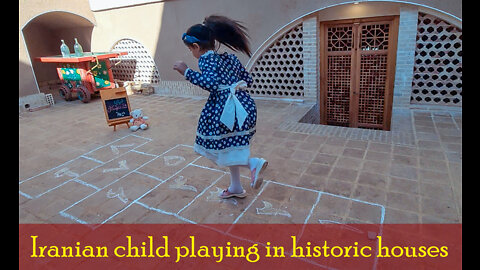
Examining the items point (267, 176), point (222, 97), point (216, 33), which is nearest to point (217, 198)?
point (267, 176)

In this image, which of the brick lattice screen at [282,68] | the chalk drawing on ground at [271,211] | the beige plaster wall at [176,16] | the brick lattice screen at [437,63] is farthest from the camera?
the brick lattice screen at [282,68]

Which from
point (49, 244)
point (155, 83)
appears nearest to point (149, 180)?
point (49, 244)

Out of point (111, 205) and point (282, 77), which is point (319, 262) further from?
point (282, 77)

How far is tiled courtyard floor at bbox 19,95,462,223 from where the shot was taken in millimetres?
2963

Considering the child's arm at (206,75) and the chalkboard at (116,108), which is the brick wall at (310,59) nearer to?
the chalkboard at (116,108)

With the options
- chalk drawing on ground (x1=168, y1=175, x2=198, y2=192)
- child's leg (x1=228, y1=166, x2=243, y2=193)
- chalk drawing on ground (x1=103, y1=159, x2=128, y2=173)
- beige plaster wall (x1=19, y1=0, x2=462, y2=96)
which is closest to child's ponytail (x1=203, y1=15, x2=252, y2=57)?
child's leg (x1=228, y1=166, x2=243, y2=193)

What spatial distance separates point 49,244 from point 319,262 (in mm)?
2294

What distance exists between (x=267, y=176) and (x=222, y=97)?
1.35 m

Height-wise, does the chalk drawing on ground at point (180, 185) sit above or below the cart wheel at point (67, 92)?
below

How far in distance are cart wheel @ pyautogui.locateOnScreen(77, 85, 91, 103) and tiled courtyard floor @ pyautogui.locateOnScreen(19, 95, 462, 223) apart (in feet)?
8.72

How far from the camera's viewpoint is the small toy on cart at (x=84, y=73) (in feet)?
26.6

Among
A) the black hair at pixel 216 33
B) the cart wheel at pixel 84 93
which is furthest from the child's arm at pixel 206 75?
the cart wheel at pixel 84 93

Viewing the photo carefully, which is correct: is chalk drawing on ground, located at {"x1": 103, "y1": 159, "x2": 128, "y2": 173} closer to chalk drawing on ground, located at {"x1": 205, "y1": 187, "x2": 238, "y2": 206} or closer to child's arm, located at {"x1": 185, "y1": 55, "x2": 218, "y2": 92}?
chalk drawing on ground, located at {"x1": 205, "y1": 187, "x2": 238, "y2": 206}

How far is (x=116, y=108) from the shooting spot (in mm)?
5699
